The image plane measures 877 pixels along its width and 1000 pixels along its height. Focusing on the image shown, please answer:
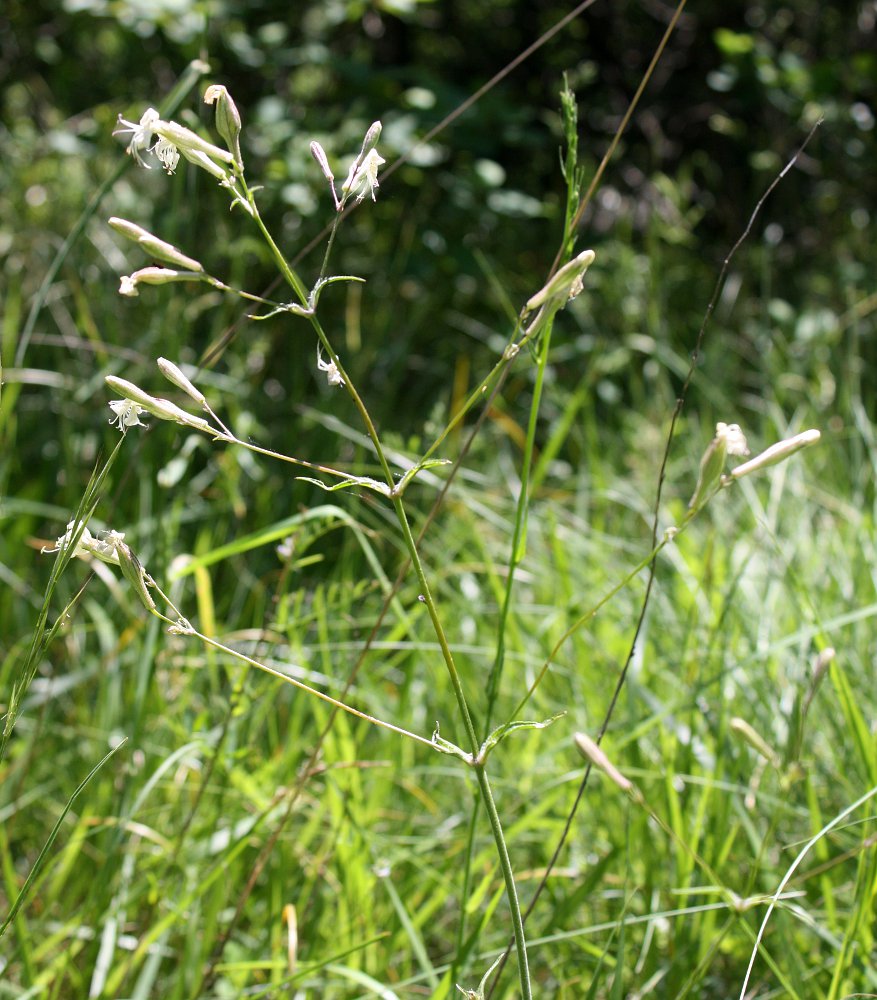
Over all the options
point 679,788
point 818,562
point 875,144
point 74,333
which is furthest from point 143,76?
point 679,788

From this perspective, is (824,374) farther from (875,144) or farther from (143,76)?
(143,76)

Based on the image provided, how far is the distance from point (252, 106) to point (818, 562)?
2.40 metres

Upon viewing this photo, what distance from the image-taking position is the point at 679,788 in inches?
55.3

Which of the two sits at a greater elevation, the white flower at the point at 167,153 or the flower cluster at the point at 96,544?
the white flower at the point at 167,153

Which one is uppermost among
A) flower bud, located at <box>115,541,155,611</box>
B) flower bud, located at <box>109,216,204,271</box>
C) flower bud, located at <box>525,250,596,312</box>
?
flower bud, located at <box>525,250,596,312</box>

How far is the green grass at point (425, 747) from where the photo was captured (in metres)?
1.15

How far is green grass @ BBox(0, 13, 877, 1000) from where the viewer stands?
115 cm

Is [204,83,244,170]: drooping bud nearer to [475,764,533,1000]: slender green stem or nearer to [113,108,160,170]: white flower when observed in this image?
[113,108,160,170]: white flower

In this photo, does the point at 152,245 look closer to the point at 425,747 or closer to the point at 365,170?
the point at 365,170

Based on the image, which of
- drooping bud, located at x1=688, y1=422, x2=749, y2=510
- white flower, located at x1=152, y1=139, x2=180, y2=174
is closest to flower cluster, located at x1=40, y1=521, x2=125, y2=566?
white flower, located at x1=152, y1=139, x2=180, y2=174

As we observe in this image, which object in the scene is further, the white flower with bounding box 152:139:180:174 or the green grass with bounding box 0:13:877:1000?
the green grass with bounding box 0:13:877:1000

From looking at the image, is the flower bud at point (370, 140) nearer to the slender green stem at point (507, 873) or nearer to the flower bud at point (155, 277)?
the flower bud at point (155, 277)

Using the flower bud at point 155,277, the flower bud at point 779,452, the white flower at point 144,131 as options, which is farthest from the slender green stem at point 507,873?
the white flower at point 144,131

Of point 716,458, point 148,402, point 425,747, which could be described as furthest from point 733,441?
point 425,747
